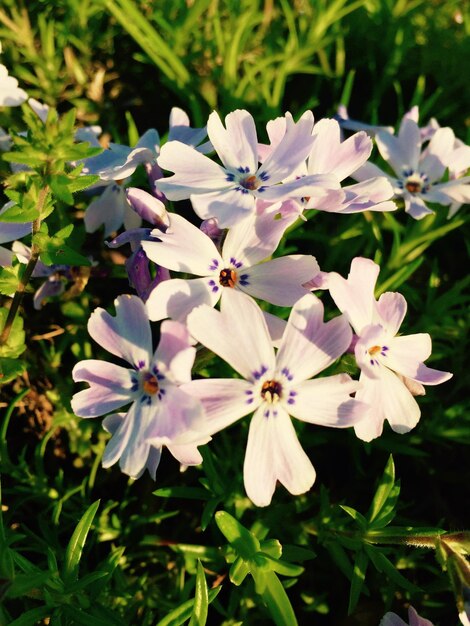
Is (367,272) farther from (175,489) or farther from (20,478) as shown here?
(20,478)

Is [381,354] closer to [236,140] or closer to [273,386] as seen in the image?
[273,386]

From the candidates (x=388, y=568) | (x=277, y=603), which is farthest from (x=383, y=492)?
(x=277, y=603)

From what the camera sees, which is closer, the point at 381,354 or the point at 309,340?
the point at 309,340

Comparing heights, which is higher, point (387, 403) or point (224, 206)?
point (224, 206)

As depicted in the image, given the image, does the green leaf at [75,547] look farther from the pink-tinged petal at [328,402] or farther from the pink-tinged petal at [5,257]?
the pink-tinged petal at [5,257]

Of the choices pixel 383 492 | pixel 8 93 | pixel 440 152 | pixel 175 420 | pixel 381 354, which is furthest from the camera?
pixel 440 152

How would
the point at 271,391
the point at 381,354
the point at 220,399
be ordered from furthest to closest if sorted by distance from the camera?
the point at 381,354 < the point at 271,391 < the point at 220,399

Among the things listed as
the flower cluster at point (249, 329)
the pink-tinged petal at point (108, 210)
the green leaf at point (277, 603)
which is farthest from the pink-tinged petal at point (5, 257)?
the green leaf at point (277, 603)
